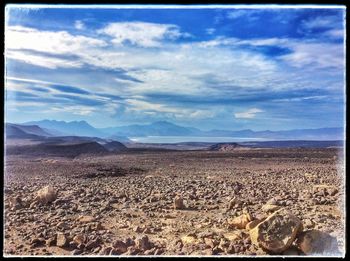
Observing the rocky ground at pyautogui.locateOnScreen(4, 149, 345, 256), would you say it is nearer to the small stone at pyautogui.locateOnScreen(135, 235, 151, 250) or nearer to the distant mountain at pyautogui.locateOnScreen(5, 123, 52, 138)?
the small stone at pyautogui.locateOnScreen(135, 235, 151, 250)

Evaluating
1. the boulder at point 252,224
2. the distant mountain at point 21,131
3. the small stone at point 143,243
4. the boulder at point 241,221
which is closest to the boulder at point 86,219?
the small stone at point 143,243

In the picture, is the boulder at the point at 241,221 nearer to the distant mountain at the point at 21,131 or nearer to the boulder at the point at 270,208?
the boulder at the point at 270,208

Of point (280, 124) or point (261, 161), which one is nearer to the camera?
point (280, 124)

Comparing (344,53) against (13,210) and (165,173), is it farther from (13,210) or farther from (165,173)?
(13,210)

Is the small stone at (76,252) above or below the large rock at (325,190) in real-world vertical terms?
below

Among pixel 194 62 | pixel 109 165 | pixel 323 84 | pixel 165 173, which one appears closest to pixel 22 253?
pixel 109 165

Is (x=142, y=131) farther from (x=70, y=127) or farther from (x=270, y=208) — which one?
(x=270, y=208)
